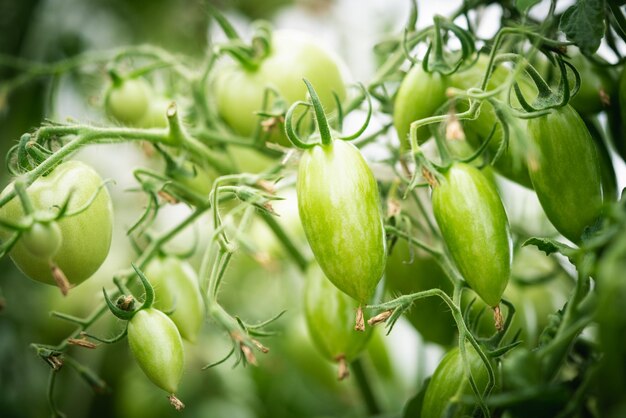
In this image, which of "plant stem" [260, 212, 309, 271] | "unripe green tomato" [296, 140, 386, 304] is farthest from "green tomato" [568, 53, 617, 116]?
"plant stem" [260, 212, 309, 271]

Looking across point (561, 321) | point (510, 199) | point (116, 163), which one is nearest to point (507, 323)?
point (561, 321)

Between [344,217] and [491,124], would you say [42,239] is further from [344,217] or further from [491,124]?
[491,124]

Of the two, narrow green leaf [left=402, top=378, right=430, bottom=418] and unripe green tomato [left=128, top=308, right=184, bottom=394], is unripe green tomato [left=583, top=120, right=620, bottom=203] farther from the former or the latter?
unripe green tomato [left=128, top=308, right=184, bottom=394]

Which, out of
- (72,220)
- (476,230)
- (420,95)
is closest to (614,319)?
(476,230)

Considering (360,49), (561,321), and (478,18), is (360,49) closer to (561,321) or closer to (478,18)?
(478,18)

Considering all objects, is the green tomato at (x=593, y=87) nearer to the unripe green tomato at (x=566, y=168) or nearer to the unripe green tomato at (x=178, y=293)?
the unripe green tomato at (x=566, y=168)
